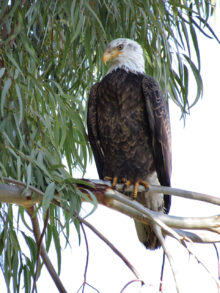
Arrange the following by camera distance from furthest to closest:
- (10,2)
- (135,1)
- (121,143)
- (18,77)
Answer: (121,143) → (135,1) → (10,2) → (18,77)

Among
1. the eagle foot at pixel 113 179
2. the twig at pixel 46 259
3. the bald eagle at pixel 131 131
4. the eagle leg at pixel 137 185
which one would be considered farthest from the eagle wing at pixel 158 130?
the twig at pixel 46 259

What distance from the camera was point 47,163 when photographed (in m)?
2.61

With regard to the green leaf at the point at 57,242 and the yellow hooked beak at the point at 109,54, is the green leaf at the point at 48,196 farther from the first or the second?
the yellow hooked beak at the point at 109,54

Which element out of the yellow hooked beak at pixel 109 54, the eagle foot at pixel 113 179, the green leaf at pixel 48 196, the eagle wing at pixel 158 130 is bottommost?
the green leaf at pixel 48 196

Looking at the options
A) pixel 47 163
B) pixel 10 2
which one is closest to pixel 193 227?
pixel 47 163

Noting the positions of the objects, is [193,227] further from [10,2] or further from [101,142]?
[10,2]

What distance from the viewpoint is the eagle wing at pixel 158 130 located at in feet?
10.8

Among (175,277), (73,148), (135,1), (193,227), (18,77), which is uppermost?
(135,1)

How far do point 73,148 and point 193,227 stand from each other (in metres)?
0.92

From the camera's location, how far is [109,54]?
334 centimetres

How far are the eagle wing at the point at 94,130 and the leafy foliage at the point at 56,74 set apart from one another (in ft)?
0.20

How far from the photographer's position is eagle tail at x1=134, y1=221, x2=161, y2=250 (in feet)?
10.8

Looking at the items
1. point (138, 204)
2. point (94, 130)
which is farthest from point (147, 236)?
point (138, 204)

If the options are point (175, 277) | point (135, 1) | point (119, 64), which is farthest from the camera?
point (119, 64)
